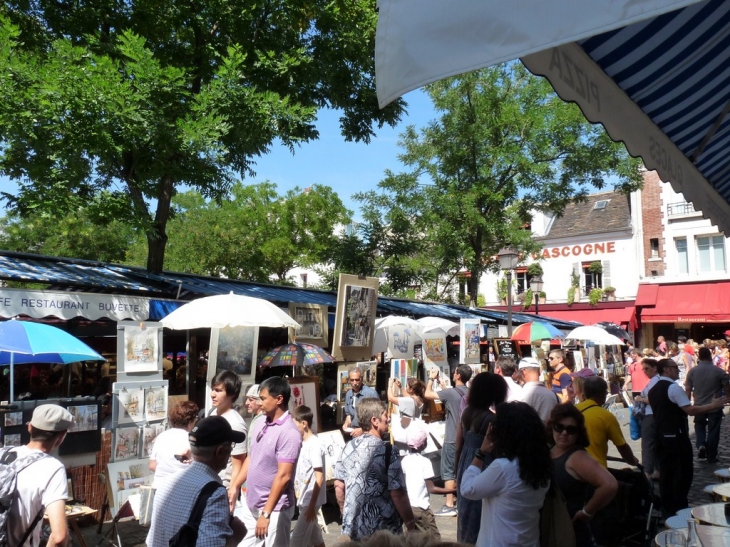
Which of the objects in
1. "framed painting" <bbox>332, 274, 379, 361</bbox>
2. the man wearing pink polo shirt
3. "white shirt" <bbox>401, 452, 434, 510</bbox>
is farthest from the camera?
"framed painting" <bbox>332, 274, 379, 361</bbox>

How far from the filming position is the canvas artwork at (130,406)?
7500mm

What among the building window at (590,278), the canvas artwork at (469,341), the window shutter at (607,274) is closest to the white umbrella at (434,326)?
the canvas artwork at (469,341)

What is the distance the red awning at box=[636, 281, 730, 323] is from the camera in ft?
103

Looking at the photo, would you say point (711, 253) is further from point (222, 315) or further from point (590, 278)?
point (222, 315)

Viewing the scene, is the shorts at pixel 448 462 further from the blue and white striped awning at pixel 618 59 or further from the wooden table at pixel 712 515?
the wooden table at pixel 712 515

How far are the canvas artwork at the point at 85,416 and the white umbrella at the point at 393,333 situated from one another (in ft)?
19.6

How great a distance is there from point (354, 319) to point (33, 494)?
8.30 meters

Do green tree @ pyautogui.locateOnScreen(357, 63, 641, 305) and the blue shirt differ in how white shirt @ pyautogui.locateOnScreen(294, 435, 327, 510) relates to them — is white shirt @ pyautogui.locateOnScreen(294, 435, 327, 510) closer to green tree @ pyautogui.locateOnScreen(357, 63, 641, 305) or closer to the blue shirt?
the blue shirt

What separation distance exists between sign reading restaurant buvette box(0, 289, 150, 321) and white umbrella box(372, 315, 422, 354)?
4445 mm

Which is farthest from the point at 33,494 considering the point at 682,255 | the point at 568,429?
the point at 682,255

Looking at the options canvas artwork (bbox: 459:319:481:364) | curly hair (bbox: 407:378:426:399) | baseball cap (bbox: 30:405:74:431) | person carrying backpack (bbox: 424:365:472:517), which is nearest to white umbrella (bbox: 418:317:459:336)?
canvas artwork (bbox: 459:319:481:364)

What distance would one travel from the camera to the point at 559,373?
1276 cm

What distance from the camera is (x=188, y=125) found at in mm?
10820

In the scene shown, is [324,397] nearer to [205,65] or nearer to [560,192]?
[205,65]
